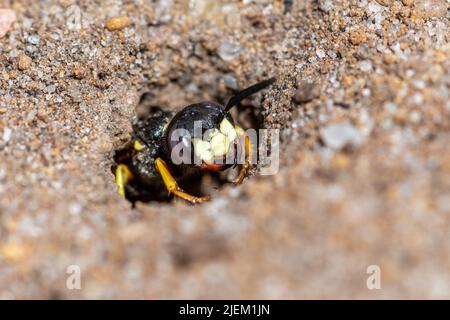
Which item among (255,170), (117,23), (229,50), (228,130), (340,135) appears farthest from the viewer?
(229,50)

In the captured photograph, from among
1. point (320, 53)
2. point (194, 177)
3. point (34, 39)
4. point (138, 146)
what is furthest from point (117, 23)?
point (320, 53)

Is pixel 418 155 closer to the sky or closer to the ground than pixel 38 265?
closer to the sky

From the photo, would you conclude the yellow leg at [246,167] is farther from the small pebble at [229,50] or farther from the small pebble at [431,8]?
the small pebble at [431,8]

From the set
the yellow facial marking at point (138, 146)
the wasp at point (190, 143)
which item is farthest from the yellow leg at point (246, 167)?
the yellow facial marking at point (138, 146)

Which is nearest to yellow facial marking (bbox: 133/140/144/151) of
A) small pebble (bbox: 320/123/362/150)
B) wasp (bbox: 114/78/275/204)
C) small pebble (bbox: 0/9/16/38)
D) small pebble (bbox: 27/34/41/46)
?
wasp (bbox: 114/78/275/204)

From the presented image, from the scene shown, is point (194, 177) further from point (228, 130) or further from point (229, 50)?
point (229, 50)
